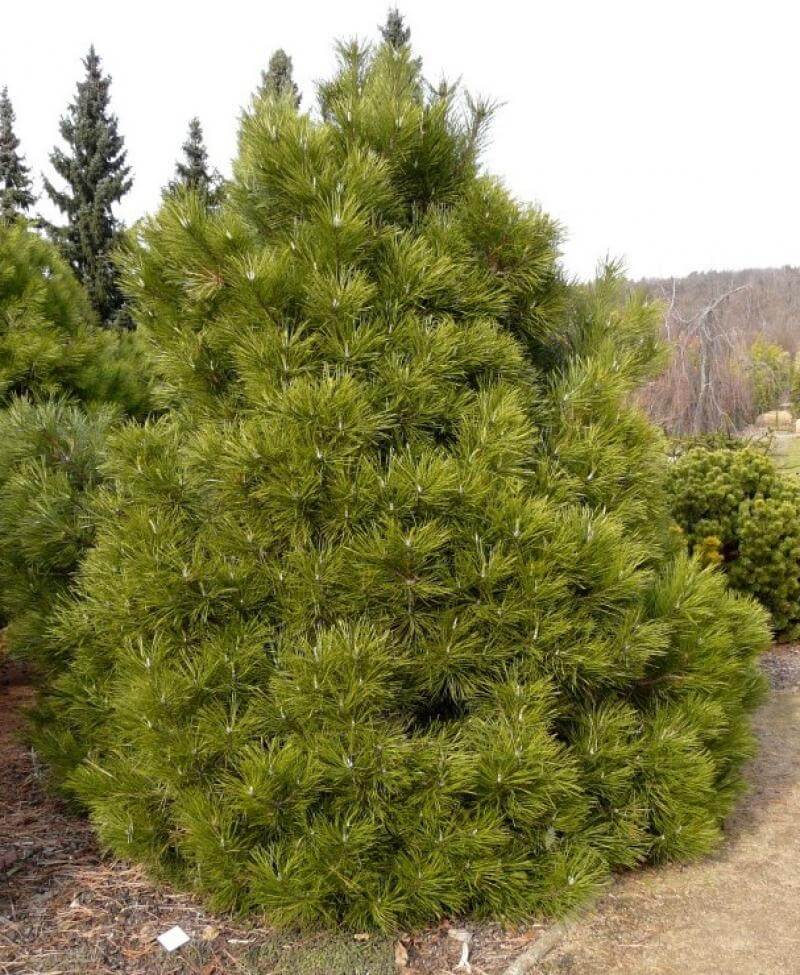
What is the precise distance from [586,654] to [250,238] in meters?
1.86

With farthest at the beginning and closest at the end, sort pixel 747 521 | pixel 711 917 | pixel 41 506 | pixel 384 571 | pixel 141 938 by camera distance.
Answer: pixel 747 521 → pixel 41 506 → pixel 711 917 → pixel 141 938 → pixel 384 571

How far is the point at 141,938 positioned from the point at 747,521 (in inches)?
218

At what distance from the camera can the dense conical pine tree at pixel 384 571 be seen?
268cm

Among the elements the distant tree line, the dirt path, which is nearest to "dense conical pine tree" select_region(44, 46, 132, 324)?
the distant tree line

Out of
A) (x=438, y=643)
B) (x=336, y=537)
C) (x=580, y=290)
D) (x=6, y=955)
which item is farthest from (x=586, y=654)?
(x=6, y=955)

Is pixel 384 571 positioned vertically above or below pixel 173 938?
above

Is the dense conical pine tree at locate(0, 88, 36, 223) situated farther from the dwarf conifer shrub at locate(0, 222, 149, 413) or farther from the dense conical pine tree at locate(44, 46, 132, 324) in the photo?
the dwarf conifer shrub at locate(0, 222, 149, 413)

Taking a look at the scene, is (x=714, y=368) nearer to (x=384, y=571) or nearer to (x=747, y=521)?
(x=747, y=521)

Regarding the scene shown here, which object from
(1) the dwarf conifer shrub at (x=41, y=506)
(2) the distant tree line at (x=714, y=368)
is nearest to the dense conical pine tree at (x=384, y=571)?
(1) the dwarf conifer shrub at (x=41, y=506)

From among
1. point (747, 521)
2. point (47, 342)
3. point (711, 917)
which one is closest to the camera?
point (711, 917)

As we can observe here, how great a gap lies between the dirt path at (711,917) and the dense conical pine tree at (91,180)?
1873 cm

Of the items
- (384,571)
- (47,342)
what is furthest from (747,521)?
(47,342)

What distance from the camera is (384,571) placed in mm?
2682

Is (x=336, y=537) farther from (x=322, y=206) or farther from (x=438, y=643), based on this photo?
(x=322, y=206)
